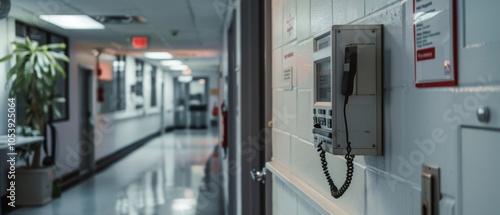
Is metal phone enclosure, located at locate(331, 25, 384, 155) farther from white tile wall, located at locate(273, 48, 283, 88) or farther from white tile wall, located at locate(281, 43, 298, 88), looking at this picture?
white tile wall, located at locate(273, 48, 283, 88)

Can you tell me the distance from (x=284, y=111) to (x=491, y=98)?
174 centimetres

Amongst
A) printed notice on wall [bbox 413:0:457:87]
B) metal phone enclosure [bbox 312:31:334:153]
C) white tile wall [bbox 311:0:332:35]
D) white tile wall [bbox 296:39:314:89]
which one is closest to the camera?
printed notice on wall [bbox 413:0:457:87]

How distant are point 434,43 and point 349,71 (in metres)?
0.30

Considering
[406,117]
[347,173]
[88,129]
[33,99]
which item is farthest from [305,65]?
[88,129]

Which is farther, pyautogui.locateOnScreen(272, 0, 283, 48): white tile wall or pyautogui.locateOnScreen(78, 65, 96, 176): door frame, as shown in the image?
pyautogui.locateOnScreen(78, 65, 96, 176): door frame

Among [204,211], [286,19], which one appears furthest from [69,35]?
[286,19]

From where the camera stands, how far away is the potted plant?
6152 mm

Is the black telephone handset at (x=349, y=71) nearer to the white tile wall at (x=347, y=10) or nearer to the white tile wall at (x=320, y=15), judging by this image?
the white tile wall at (x=347, y=10)

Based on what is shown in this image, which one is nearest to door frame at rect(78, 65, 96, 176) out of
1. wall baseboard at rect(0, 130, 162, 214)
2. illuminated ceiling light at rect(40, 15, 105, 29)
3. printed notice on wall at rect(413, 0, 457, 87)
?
wall baseboard at rect(0, 130, 162, 214)

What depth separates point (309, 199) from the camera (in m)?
1.78

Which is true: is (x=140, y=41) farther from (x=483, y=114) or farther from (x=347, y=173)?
(x=483, y=114)

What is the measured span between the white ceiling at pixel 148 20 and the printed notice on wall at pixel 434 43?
4279 mm

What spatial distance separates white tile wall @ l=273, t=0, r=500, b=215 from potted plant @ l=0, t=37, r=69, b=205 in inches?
211

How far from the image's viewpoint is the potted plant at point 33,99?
615cm
